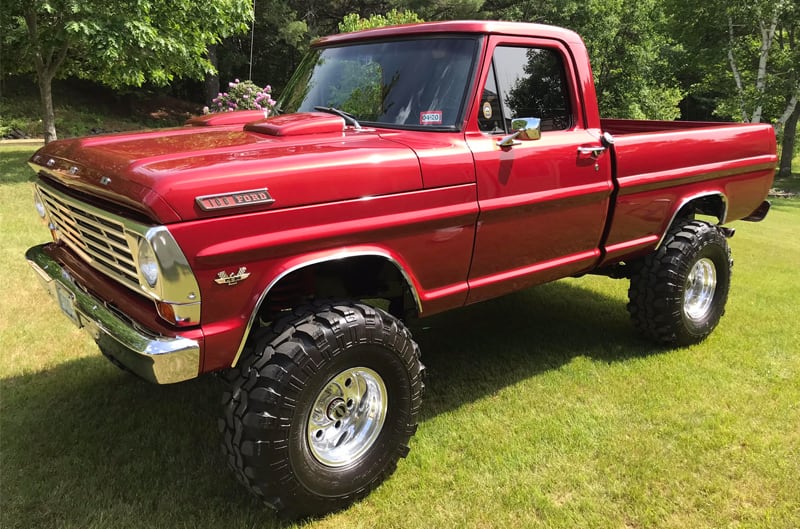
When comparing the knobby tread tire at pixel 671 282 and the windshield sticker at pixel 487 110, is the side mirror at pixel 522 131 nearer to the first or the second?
the windshield sticker at pixel 487 110

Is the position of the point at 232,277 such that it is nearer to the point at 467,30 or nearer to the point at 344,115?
the point at 344,115

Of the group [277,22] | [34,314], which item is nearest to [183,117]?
[277,22]

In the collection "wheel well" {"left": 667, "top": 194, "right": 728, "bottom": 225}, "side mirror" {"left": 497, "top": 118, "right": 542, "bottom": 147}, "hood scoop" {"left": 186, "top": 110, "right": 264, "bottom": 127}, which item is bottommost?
"wheel well" {"left": 667, "top": 194, "right": 728, "bottom": 225}

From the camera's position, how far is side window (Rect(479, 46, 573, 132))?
3250 mm

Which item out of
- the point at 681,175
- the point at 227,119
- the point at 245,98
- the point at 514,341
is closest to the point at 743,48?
the point at 245,98

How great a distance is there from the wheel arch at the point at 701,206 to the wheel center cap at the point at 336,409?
2.75m

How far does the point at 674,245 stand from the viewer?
4191 millimetres

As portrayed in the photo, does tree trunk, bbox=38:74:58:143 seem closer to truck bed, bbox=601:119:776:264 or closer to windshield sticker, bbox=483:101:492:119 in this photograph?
windshield sticker, bbox=483:101:492:119

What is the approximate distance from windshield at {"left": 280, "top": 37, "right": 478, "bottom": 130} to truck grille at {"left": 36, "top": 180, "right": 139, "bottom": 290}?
148 centimetres

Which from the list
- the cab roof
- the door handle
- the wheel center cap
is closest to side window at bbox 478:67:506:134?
the cab roof

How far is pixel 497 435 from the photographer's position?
3.23m

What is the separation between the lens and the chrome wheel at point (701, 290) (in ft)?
14.8

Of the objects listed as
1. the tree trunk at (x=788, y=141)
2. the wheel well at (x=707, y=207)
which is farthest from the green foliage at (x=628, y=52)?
the wheel well at (x=707, y=207)

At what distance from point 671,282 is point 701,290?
0.71 meters
